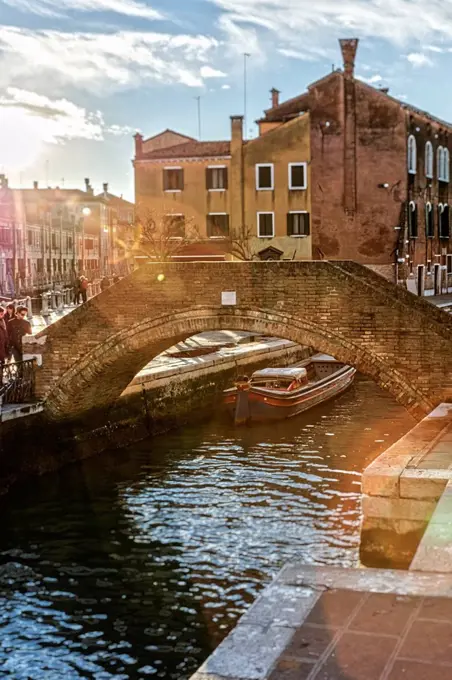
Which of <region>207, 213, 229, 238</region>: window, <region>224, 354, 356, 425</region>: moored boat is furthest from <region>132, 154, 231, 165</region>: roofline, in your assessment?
<region>224, 354, 356, 425</region>: moored boat

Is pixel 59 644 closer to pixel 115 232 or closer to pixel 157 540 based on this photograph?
pixel 157 540

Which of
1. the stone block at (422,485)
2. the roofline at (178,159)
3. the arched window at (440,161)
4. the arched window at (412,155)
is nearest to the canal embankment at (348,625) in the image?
the stone block at (422,485)

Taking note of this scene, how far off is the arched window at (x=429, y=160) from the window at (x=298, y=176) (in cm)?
599

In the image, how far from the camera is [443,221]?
41.8m

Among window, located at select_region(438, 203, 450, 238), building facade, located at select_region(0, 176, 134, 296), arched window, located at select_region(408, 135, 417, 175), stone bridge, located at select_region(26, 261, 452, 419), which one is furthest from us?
building facade, located at select_region(0, 176, 134, 296)

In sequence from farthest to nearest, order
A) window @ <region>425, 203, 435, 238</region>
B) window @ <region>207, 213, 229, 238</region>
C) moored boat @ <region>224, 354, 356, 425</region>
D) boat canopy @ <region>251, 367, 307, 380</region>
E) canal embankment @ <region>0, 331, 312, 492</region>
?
window @ <region>425, 203, 435, 238</region>, window @ <region>207, 213, 229, 238</region>, boat canopy @ <region>251, 367, 307, 380</region>, moored boat @ <region>224, 354, 356, 425</region>, canal embankment @ <region>0, 331, 312, 492</region>

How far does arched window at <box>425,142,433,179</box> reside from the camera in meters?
38.9

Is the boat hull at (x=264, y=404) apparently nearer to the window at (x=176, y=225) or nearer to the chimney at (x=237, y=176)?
the chimney at (x=237, y=176)

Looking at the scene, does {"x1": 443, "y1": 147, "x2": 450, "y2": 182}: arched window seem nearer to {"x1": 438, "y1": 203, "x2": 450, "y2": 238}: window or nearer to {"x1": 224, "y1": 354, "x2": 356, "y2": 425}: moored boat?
{"x1": 438, "y1": 203, "x2": 450, "y2": 238}: window

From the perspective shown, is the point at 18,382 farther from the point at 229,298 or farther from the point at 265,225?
the point at 265,225

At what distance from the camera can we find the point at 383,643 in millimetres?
4156

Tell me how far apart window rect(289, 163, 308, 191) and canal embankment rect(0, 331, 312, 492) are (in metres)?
12.1

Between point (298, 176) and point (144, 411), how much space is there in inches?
803

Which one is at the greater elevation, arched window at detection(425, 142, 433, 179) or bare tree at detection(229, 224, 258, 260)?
arched window at detection(425, 142, 433, 179)
